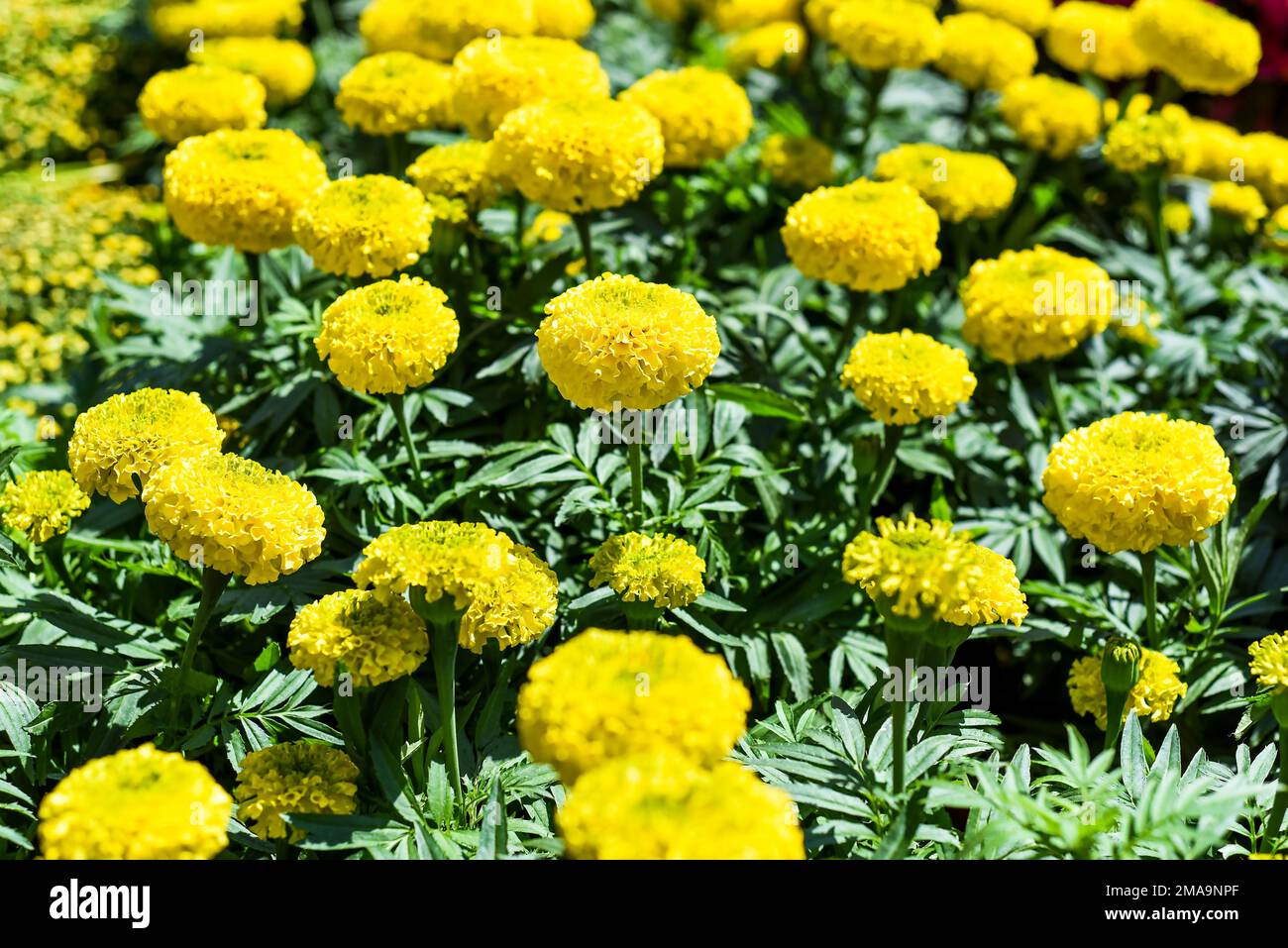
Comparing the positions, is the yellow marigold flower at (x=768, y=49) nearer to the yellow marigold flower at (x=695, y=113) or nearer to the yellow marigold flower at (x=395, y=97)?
the yellow marigold flower at (x=695, y=113)

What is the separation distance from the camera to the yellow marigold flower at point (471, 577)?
2125mm

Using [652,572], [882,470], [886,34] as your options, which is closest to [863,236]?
[882,470]

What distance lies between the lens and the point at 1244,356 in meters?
3.88

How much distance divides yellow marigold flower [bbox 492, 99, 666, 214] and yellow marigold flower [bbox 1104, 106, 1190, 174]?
1.65 meters

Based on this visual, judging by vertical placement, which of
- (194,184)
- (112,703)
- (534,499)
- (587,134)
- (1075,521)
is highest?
(587,134)

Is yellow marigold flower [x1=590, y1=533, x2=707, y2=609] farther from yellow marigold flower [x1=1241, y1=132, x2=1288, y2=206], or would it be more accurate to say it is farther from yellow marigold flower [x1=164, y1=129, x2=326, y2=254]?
yellow marigold flower [x1=1241, y1=132, x2=1288, y2=206]

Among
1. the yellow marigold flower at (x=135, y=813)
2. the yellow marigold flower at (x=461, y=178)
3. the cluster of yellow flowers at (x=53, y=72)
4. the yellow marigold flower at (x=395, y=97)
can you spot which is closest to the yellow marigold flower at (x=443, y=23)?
the yellow marigold flower at (x=395, y=97)

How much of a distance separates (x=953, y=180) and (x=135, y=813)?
285cm

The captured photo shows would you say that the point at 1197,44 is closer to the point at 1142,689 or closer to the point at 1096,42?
the point at 1096,42

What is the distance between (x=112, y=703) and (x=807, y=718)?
55.5 inches

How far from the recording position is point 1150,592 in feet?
9.58
